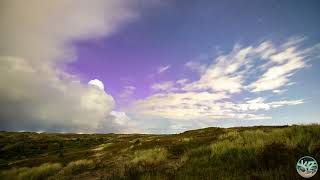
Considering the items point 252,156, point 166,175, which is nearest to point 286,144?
point 252,156

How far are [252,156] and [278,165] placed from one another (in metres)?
2.65

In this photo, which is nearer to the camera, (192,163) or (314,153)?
(314,153)

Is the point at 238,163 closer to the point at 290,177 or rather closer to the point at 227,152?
the point at 227,152

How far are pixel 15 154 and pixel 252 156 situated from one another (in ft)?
279

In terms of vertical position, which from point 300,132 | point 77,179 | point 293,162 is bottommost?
point 77,179

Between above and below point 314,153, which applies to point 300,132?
above

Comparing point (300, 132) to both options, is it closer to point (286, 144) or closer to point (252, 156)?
point (286, 144)

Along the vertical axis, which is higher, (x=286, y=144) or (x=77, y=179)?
(x=286, y=144)

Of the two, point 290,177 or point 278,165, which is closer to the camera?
point 290,177

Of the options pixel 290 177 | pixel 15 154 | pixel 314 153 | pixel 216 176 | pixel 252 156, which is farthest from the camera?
pixel 15 154

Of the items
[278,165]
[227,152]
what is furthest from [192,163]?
[278,165]

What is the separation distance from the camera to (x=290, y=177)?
9992 millimetres

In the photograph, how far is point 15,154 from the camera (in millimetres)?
86125

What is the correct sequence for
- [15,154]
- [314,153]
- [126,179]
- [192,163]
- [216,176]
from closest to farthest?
[216,176] → [314,153] → [126,179] → [192,163] → [15,154]
